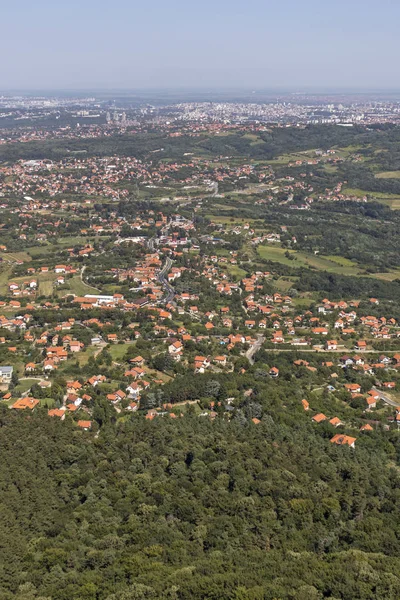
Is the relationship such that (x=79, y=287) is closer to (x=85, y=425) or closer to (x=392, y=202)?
(x=85, y=425)

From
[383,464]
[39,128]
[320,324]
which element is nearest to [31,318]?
[320,324]

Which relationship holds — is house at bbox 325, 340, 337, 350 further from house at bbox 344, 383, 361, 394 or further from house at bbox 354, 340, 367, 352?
house at bbox 344, 383, 361, 394

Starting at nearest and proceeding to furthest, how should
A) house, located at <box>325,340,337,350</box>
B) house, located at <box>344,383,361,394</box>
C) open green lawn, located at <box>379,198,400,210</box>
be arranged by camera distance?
house, located at <box>344,383,361,394</box> → house, located at <box>325,340,337,350</box> → open green lawn, located at <box>379,198,400,210</box>

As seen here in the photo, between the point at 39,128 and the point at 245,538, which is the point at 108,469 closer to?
the point at 245,538

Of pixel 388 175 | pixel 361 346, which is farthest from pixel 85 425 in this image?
pixel 388 175

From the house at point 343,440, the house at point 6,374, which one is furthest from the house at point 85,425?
the house at point 343,440

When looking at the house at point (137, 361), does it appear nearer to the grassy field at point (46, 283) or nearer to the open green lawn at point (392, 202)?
the grassy field at point (46, 283)

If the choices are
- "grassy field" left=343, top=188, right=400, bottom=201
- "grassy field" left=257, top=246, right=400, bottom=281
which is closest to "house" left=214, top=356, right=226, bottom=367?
"grassy field" left=257, top=246, right=400, bottom=281
